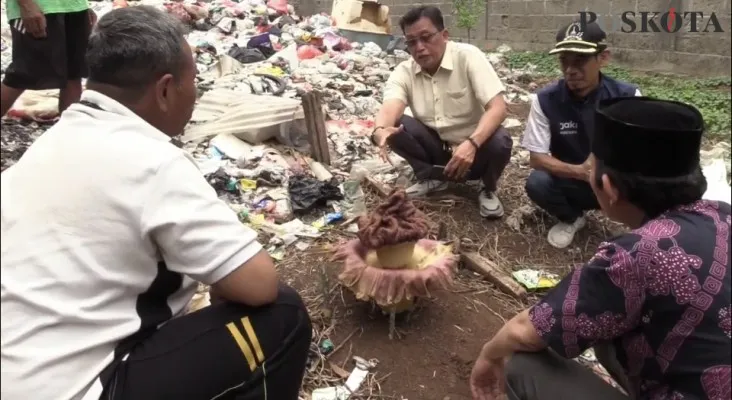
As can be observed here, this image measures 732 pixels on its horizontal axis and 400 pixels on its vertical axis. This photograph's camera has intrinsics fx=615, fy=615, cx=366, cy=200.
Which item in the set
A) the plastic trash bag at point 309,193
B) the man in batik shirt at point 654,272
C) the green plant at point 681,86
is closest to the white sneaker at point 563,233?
the green plant at point 681,86

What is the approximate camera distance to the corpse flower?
2.41 m

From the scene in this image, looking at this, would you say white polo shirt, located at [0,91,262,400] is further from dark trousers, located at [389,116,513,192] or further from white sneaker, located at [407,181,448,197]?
white sneaker, located at [407,181,448,197]

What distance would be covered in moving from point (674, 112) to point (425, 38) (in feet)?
7.80

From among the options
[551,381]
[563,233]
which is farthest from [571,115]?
[551,381]

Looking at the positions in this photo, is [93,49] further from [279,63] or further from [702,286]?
[279,63]

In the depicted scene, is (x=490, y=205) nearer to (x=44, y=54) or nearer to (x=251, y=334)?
(x=251, y=334)

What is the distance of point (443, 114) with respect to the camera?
12.9 feet

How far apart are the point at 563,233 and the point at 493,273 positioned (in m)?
0.65

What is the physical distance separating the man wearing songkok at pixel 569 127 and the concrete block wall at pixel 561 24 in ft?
3.59

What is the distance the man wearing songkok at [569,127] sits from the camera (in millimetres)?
3098

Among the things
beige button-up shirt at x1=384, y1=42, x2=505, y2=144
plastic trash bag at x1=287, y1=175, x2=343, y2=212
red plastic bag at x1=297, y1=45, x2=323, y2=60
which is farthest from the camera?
red plastic bag at x1=297, y1=45, x2=323, y2=60

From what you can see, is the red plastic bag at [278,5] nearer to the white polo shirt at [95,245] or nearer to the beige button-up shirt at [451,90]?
the beige button-up shirt at [451,90]

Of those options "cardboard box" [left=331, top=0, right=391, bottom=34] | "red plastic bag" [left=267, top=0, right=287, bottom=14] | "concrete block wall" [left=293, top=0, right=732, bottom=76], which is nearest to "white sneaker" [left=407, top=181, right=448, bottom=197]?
"concrete block wall" [left=293, top=0, right=732, bottom=76]

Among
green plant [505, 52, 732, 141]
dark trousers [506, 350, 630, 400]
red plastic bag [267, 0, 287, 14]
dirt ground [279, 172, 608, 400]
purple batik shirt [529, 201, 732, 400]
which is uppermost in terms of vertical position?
red plastic bag [267, 0, 287, 14]
